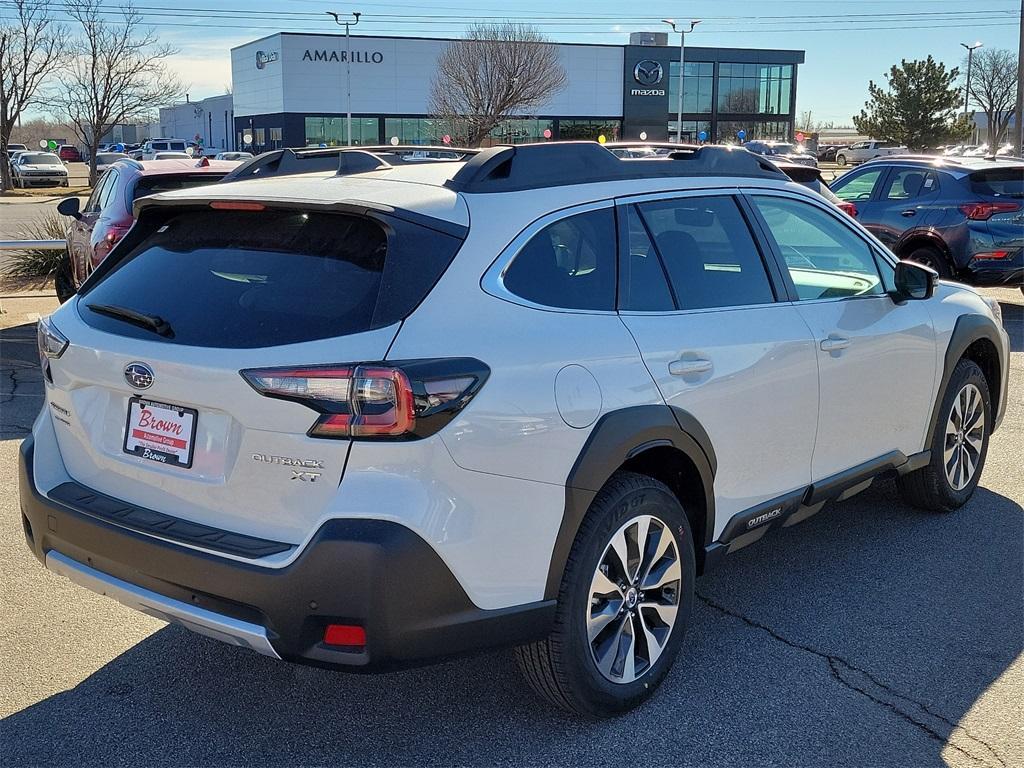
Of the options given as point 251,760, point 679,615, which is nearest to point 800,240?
point 679,615

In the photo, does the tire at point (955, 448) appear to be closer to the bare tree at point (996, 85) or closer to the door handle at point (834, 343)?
the door handle at point (834, 343)

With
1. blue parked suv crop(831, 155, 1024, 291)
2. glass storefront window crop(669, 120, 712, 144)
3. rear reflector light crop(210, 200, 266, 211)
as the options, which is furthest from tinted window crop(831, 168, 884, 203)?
glass storefront window crop(669, 120, 712, 144)

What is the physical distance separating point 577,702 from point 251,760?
40.5 inches

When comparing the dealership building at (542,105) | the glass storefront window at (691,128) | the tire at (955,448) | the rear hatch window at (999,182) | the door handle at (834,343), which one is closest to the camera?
the door handle at (834,343)

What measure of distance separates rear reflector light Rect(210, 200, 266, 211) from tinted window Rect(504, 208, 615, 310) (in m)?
0.84

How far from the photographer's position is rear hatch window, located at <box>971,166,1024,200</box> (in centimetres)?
1248

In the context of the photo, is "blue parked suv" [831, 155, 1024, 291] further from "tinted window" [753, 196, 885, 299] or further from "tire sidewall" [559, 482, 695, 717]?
"tire sidewall" [559, 482, 695, 717]

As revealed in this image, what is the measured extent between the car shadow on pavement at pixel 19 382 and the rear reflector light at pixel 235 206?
413cm

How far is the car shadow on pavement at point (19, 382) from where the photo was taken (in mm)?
7296

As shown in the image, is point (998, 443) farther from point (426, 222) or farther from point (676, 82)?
point (676, 82)

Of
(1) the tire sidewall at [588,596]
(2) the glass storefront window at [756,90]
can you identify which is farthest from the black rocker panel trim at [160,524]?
(2) the glass storefront window at [756,90]

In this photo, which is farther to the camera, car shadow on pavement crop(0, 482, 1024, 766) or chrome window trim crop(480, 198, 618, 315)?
car shadow on pavement crop(0, 482, 1024, 766)

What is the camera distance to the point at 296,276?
315 cm

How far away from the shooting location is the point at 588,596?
3.31 m
